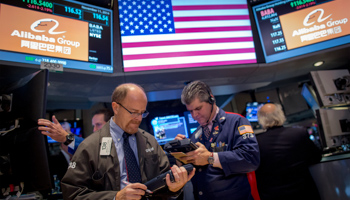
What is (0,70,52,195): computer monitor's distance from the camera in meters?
A: 1.37

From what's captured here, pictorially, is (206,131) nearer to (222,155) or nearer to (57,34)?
(222,155)

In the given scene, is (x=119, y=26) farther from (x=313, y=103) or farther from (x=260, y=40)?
(x=313, y=103)

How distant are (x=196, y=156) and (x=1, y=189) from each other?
1286 millimetres

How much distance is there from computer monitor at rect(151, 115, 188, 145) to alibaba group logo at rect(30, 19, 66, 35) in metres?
2.18

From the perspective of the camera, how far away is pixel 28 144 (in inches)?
54.6

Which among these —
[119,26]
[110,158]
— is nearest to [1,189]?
[110,158]

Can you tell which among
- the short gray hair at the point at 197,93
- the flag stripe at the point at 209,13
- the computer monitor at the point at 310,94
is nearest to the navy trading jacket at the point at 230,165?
the short gray hair at the point at 197,93

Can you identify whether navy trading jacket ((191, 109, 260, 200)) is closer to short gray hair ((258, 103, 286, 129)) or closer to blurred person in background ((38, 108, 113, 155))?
short gray hair ((258, 103, 286, 129))

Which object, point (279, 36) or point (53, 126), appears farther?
point (279, 36)

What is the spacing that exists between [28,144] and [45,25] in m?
1.73

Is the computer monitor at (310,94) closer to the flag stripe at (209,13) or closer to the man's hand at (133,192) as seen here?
the flag stripe at (209,13)

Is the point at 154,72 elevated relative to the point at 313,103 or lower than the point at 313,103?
elevated

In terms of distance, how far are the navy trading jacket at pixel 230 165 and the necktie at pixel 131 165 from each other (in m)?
0.59

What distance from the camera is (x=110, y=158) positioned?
145 centimetres
